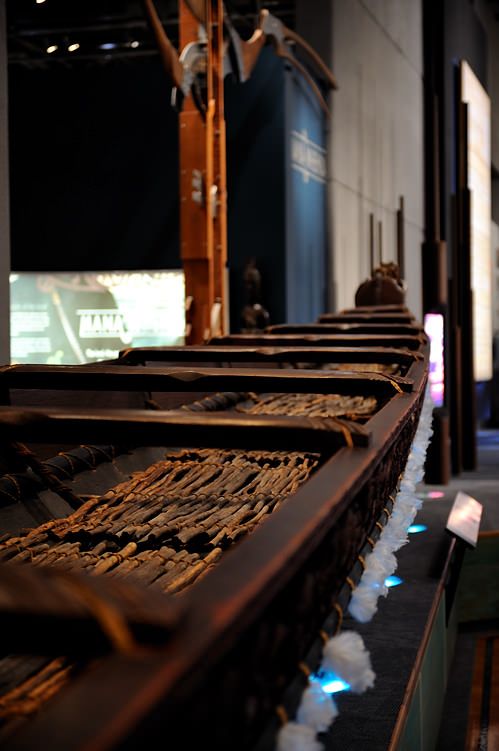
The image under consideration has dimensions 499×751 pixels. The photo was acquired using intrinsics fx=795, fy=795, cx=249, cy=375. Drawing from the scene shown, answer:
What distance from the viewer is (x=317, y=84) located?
855 centimetres

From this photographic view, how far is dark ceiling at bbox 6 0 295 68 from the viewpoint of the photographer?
32.9 ft

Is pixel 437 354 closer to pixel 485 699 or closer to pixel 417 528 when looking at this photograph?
pixel 417 528

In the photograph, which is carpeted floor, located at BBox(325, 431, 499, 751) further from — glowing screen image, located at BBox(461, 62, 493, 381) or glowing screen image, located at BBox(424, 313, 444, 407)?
glowing screen image, located at BBox(461, 62, 493, 381)

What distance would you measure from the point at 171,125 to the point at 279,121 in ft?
3.32

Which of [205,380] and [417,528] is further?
[417,528]

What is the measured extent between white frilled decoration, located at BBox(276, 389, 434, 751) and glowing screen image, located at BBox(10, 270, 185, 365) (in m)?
6.20

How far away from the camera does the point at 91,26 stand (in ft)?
35.4

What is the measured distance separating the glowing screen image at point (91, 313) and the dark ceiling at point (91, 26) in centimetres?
355

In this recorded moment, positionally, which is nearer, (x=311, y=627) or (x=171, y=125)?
(x=311, y=627)

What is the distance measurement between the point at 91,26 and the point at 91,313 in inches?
213

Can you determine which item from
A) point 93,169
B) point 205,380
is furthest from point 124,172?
point 205,380

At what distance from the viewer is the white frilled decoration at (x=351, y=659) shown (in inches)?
23.8

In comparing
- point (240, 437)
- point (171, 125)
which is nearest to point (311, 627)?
point (240, 437)

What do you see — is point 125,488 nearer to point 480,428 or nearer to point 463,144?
point 463,144
